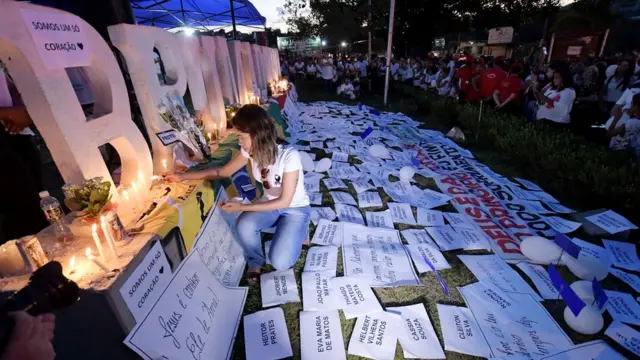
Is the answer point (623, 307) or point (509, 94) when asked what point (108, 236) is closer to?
point (623, 307)

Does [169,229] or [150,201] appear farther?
[150,201]

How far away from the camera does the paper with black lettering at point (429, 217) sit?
329 cm

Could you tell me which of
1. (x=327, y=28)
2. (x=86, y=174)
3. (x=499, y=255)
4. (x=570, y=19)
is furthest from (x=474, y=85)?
(x=327, y=28)

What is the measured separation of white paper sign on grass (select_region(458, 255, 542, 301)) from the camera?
232cm

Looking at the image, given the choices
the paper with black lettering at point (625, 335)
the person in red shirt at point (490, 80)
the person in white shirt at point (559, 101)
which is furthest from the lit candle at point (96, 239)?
the person in red shirt at point (490, 80)

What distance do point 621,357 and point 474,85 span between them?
7041mm

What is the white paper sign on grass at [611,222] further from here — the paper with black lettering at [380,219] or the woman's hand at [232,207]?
the woman's hand at [232,207]

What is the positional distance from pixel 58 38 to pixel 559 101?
251 inches

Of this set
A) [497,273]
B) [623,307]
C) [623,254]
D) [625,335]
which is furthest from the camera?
[623,254]

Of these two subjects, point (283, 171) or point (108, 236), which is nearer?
point (108, 236)

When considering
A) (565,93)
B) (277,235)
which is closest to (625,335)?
(277,235)

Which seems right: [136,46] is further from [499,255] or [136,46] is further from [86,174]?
[499,255]

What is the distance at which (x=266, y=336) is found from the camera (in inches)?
78.9

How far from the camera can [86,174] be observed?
1815 millimetres
